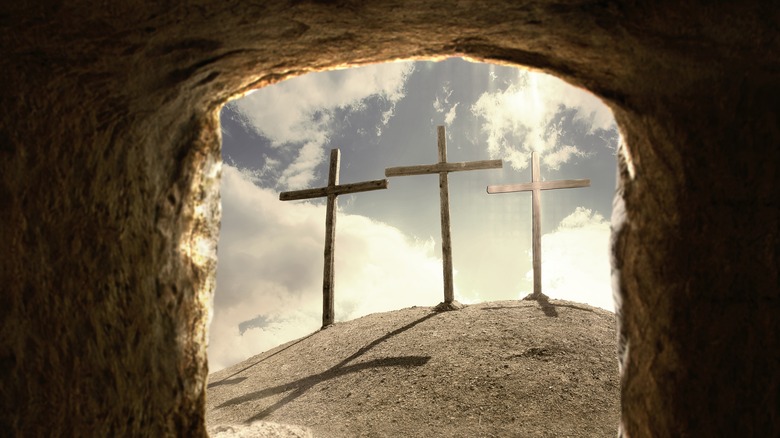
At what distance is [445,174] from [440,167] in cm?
17

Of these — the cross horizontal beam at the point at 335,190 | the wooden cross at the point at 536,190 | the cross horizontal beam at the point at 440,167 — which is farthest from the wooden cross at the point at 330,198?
the wooden cross at the point at 536,190

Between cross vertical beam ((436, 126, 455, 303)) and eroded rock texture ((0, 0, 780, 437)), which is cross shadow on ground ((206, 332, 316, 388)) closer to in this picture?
cross vertical beam ((436, 126, 455, 303))

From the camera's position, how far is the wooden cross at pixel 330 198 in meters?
9.14

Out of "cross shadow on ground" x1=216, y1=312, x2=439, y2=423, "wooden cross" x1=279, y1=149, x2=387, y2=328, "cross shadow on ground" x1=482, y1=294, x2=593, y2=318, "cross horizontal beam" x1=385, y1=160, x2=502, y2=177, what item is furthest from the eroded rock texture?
"wooden cross" x1=279, y1=149, x2=387, y2=328

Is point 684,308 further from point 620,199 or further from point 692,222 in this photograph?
point 620,199

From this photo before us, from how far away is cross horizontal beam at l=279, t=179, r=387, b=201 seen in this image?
895 centimetres

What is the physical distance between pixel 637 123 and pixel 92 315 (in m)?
2.43

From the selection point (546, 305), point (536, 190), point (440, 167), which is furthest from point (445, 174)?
point (546, 305)

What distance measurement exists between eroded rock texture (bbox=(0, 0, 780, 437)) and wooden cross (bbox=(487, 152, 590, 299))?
7.00 metres

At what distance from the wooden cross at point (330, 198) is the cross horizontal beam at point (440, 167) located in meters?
0.33

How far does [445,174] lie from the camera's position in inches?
350

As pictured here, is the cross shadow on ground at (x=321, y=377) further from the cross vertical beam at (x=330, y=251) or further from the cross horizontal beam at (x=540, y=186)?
the cross horizontal beam at (x=540, y=186)

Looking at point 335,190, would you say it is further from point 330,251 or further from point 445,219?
point 445,219

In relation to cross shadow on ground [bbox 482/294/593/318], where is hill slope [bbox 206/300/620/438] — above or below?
below
